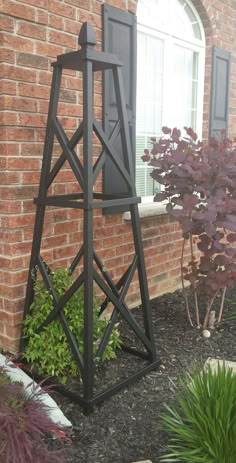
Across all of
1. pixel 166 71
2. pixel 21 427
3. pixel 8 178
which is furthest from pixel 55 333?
pixel 166 71

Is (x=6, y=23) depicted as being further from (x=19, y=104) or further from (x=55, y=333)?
(x=55, y=333)

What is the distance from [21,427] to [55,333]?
1.06 metres

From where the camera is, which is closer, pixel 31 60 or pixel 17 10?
pixel 17 10

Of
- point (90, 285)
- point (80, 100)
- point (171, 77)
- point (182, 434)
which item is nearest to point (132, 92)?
point (80, 100)

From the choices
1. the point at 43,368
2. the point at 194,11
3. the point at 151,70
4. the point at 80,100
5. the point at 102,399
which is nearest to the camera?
the point at 102,399

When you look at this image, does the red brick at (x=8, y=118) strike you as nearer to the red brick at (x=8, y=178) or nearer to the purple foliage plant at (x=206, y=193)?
the red brick at (x=8, y=178)

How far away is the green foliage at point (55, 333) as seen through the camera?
2586mm

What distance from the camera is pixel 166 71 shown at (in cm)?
423

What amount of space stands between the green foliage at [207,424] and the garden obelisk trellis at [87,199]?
1.80ft

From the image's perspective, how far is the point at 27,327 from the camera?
271 cm

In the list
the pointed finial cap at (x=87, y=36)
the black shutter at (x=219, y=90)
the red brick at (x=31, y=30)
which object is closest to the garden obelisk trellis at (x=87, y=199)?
the pointed finial cap at (x=87, y=36)

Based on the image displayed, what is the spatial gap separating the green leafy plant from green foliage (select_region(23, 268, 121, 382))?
77 cm

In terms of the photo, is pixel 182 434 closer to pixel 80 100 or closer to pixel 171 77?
pixel 80 100

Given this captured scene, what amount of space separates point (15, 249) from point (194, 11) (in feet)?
10.9
